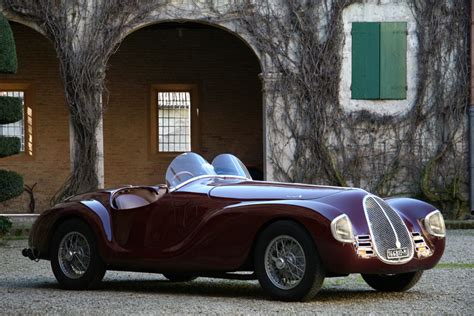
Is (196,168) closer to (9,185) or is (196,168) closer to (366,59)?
(9,185)

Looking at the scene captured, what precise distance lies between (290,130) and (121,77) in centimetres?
543

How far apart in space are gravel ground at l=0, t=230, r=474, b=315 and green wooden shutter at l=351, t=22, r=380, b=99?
28.9ft

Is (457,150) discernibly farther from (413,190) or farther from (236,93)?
(236,93)

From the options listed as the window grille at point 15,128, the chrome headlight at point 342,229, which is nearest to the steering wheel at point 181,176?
the chrome headlight at point 342,229

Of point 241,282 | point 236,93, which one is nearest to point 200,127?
point 236,93

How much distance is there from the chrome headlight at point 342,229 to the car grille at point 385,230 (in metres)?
0.20

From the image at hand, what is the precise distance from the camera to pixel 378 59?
787 inches

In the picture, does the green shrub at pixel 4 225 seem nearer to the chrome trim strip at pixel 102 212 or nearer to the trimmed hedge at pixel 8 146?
the trimmed hedge at pixel 8 146

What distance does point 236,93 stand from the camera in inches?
961

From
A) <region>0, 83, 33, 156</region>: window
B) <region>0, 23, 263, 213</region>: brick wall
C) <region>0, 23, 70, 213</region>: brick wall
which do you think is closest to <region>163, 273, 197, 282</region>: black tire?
<region>0, 23, 70, 213</region>: brick wall

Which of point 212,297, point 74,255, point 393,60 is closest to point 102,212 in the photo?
point 74,255

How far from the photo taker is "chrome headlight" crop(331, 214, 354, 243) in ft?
26.3

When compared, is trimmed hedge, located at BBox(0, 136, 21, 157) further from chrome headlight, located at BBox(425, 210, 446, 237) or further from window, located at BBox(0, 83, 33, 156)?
chrome headlight, located at BBox(425, 210, 446, 237)

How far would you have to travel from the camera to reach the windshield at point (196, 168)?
9.35 metres
